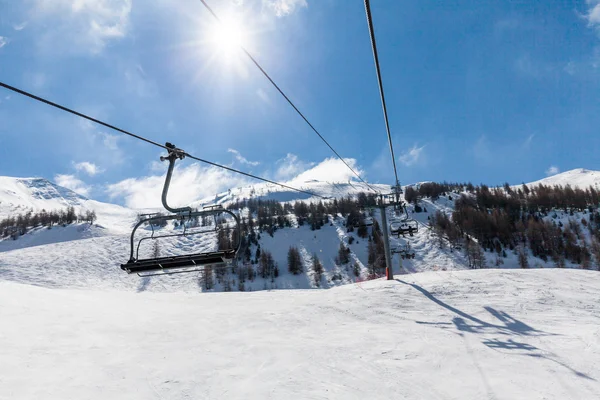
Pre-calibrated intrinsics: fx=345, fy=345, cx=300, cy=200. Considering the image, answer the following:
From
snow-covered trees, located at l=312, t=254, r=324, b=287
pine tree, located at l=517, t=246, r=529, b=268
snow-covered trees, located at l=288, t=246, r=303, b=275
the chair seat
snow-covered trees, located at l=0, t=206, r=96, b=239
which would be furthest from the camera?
snow-covered trees, located at l=0, t=206, r=96, b=239

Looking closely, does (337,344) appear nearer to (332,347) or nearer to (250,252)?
(332,347)

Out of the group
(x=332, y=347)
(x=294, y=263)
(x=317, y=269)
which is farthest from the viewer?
(x=294, y=263)

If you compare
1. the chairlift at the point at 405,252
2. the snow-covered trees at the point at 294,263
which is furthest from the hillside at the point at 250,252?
the chairlift at the point at 405,252

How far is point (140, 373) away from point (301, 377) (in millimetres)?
4899

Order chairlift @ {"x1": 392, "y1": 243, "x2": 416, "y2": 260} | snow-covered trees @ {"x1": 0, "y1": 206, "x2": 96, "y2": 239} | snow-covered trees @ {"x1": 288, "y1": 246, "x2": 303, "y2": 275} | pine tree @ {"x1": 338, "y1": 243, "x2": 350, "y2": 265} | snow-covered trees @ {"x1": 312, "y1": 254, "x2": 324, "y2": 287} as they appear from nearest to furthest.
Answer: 1. chairlift @ {"x1": 392, "y1": 243, "x2": 416, "y2": 260}
2. snow-covered trees @ {"x1": 312, "y1": 254, "x2": 324, "y2": 287}
3. snow-covered trees @ {"x1": 288, "y1": 246, "x2": 303, "y2": 275}
4. pine tree @ {"x1": 338, "y1": 243, "x2": 350, "y2": 265}
5. snow-covered trees @ {"x1": 0, "y1": 206, "x2": 96, "y2": 239}

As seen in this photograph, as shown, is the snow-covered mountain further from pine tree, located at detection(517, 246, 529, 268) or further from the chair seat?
pine tree, located at detection(517, 246, 529, 268)

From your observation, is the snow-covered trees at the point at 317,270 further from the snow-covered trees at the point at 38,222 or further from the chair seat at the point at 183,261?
the snow-covered trees at the point at 38,222

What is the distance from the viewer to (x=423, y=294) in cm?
2077

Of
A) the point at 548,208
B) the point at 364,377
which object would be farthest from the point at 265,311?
the point at 548,208

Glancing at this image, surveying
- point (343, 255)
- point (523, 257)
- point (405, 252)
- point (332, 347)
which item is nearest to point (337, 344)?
point (332, 347)

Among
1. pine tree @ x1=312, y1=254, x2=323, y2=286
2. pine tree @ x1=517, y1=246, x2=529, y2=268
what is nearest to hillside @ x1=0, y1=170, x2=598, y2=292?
pine tree @ x1=517, y1=246, x2=529, y2=268

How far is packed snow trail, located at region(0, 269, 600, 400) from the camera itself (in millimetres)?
9156

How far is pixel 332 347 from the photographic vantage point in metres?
12.7

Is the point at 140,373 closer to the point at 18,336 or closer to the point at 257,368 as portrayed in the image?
the point at 257,368
